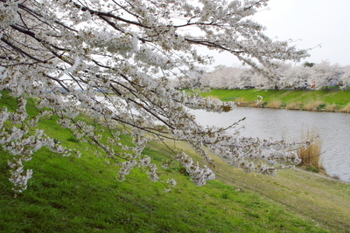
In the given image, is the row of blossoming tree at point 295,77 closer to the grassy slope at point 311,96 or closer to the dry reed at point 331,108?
the grassy slope at point 311,96

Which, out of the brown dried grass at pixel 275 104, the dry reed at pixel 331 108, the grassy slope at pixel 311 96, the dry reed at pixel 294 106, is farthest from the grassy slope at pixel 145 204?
the brown dried grass at pixel 275 104

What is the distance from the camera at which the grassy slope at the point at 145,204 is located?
420 cm

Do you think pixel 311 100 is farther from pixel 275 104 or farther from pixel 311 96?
pixel 311 96

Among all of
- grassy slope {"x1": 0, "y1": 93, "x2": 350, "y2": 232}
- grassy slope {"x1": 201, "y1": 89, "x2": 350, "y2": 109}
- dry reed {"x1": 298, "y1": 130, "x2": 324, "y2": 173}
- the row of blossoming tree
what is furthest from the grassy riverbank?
grassy slope {"x1": 0, "y1": 93, "x2": 350, "y2": 232}

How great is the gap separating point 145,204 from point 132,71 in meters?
3.93

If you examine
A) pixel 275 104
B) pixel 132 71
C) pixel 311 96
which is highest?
pixel 311 96

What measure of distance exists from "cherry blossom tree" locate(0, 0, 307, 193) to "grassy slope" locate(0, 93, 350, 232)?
88 cm

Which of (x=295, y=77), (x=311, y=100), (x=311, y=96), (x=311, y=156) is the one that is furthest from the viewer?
(x=311, y=96)

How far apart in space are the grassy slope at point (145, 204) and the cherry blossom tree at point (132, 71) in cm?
88

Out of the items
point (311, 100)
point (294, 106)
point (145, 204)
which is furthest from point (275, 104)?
point (145, 204)

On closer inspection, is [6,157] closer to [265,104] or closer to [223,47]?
[223,47]

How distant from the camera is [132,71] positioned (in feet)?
9.04

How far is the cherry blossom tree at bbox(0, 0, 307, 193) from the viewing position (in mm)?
2576

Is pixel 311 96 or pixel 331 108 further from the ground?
pixel 311 96
